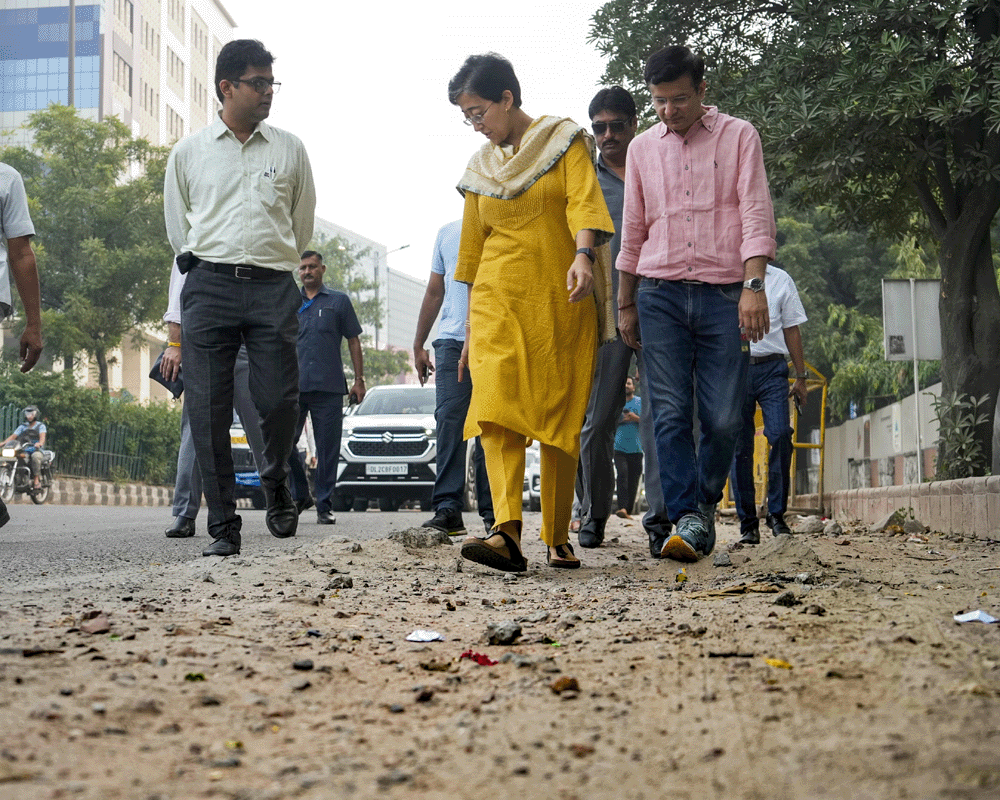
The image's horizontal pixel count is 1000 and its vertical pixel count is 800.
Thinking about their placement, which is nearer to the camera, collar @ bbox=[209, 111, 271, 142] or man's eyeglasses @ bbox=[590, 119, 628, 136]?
collar @ bbox=[209, 111, 271, 142]

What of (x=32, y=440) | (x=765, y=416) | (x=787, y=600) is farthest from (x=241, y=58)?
(x=32, y=440)

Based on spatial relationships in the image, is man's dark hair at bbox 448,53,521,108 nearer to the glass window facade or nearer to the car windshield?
the car windshield

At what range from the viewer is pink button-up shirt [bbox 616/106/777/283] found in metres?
5.10

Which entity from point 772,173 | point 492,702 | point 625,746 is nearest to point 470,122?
point 492,702

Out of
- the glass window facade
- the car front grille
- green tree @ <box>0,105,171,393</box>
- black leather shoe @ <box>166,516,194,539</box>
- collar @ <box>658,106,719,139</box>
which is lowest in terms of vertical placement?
black leather shoe @ <box>166,516,194,539</box>

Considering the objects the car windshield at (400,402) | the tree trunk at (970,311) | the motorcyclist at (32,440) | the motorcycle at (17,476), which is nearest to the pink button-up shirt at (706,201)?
the tree trunk at (970,311)

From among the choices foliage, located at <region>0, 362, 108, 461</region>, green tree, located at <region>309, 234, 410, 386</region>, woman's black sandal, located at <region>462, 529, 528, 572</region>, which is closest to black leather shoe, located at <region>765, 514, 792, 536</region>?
woman's black sandal, located at <region>462, 529, 528, 572</region>

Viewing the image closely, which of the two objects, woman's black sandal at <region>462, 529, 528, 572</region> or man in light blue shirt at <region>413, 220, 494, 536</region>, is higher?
man in light blue shirt at <region>413, 220, 494, 536</region>

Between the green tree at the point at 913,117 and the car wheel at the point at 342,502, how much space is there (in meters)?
6.97

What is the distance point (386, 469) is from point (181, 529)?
7.57 m

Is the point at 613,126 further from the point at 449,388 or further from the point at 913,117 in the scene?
the point at 913,117

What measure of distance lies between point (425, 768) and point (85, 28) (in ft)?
190

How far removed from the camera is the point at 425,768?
1.91 meters

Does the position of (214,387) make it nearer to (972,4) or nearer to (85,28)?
(972,4)
